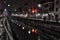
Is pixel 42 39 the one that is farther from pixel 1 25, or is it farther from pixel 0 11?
pixel 0 11

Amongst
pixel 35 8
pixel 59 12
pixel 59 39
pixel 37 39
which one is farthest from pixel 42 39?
pixel 35 8

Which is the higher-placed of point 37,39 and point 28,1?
point 28,1

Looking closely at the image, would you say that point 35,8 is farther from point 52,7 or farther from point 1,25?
point 1,25

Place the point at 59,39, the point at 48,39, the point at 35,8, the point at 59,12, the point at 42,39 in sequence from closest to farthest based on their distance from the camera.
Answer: the point at 59,39
the point at 48,39
the point at 42,39
the point at 59,12
the point at 35,8

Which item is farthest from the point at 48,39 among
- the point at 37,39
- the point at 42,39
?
the point at 37,39

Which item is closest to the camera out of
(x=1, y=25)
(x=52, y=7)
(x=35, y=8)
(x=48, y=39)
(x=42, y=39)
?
(x=48, y=39)

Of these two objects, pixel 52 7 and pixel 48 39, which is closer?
pixel 48 39

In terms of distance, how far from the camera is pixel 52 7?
25.6 m

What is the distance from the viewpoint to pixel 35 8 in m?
28.0

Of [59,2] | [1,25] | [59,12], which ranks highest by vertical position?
[59,2]

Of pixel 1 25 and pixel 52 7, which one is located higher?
pixel 52 7

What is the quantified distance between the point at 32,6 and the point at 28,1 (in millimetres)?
1426

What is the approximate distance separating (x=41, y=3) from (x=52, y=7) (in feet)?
10.8

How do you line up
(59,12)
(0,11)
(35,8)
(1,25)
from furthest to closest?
1. (0,11)
2. (35,8)
3. (1,25)
4. (59,12)
